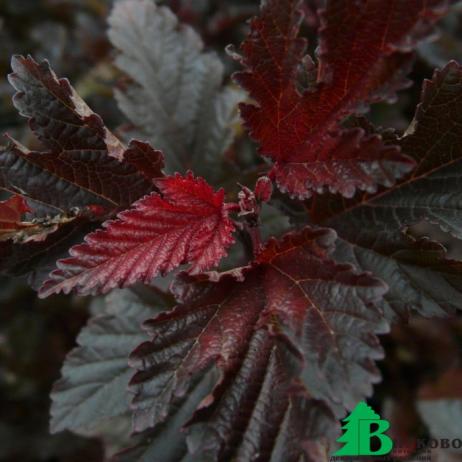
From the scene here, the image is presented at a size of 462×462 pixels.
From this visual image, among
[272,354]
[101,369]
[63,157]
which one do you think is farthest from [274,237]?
[101,369]

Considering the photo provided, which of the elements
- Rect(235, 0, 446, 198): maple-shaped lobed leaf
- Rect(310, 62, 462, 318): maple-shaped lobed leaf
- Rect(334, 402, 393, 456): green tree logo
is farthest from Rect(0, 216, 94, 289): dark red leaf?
Rect(334, 402, 393, 456): green tree logo

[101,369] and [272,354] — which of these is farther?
[101,369]

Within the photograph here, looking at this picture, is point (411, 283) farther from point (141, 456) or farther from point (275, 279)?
point (141, 456)

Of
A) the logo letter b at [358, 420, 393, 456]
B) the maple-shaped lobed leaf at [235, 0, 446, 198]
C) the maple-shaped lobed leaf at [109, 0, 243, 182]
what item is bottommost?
the logo letter b at [358, 420, 393, 456]

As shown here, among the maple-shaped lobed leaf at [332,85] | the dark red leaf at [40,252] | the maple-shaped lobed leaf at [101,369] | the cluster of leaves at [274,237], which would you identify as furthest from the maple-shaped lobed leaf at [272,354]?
the maple-shaped lobed leaf at [101,369]

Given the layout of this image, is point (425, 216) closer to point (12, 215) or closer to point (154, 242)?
point (154, 242)

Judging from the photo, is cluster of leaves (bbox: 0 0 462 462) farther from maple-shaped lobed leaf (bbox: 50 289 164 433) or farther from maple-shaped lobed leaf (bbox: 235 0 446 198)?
maple-shaped lobed leaf (bbox: 50 289 164 433)
